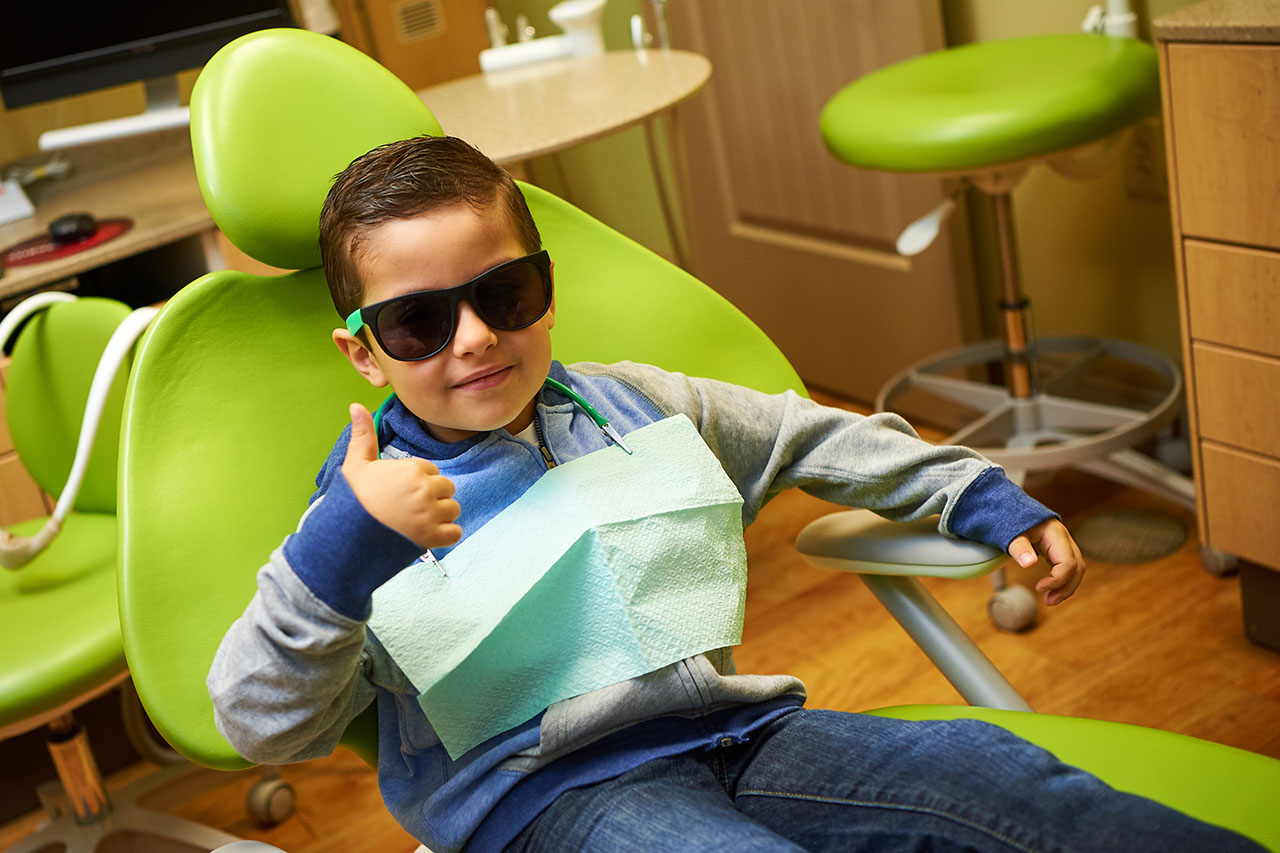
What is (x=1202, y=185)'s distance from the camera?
4.71 ft

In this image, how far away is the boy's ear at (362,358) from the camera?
94 centimetres

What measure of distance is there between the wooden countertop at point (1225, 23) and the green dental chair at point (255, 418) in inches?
27.7

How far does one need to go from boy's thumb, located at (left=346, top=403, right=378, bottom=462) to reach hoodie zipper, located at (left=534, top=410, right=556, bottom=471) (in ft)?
0.63

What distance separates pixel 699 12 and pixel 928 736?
1.92 metres

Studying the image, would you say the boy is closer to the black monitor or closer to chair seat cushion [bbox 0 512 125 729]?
chair seat cushion [bbox 0 512 125 729]

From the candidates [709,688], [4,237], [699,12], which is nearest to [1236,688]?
[709,688]

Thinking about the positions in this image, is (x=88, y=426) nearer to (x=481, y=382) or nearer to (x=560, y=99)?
(x=481, y=382)

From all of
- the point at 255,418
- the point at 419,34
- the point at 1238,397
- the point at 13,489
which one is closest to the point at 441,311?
the point at 255,418

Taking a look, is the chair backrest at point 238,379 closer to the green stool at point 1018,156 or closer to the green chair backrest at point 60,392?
the green chair backrest at point 60,392

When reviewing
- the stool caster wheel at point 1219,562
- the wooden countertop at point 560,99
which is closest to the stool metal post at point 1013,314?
the stool caster wheel at point 1219,562

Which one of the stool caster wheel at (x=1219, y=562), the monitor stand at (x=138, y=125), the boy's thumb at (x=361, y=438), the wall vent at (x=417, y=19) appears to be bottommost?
the stool caster wheel at (x=1219, y=562)

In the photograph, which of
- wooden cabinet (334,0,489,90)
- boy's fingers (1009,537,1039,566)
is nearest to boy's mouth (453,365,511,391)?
boy's fingers (1009,537,1039,566)

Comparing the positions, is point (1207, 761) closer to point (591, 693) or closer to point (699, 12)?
point (591, 693)

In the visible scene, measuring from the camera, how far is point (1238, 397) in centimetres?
151
